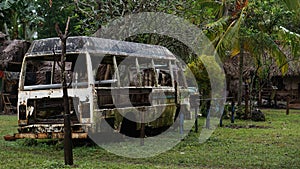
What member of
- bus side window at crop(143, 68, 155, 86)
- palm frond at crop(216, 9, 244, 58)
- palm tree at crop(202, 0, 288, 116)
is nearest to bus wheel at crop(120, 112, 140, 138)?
bus side window at crop(143, 68, 155, 86)

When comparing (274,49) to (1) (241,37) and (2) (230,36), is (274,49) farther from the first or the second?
(2) (230,36)

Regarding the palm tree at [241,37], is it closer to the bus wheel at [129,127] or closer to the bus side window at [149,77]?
the bus side window at [149,77]

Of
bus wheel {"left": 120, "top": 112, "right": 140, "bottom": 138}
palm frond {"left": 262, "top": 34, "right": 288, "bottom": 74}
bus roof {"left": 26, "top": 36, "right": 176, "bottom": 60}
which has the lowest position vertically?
bus wheel {"left": 120, "top": 112, "right": 140, "bottom": 138}

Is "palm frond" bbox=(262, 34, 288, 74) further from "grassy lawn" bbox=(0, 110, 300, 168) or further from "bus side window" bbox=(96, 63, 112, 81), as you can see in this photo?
"bus side window" bbox=(96, 63, 112, 81)

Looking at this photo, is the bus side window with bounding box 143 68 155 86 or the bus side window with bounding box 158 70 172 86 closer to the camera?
the bus side window with bounding box 143 68 155 86

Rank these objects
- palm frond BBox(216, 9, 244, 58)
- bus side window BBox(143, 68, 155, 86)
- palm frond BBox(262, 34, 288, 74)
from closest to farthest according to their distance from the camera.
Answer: bus side window BBox(143, 68, 155, 86) < palm frond BBox(216, 9, 244, 58) < palm frond BBox(262, 34, 288, 74)

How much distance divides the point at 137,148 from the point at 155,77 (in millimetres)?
2462

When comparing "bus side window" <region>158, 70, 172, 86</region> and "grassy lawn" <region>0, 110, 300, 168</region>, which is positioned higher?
"bus side window" <region>158, 70, 172, 86</region>

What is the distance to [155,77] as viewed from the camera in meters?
11.2

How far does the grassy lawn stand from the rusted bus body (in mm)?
506

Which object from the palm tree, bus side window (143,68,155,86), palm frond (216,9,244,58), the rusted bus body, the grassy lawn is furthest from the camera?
the palm tree

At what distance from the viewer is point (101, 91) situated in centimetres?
920

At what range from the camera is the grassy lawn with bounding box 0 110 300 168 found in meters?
7.59

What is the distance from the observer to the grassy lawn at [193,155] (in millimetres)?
7594
